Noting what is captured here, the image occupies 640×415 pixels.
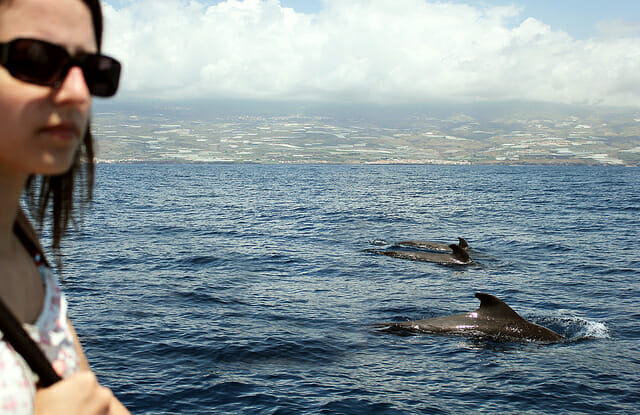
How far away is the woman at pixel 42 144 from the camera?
1.13 m

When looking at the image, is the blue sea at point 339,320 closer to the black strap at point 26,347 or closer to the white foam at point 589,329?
the white foam at point 589,329

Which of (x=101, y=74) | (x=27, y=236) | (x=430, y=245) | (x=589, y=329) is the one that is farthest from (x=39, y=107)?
(x=430, y=245)

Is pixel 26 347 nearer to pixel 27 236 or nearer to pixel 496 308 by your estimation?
pixel 27 236

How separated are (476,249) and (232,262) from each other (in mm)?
12650

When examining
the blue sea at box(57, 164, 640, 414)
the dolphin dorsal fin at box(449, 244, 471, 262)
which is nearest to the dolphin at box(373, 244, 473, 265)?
the dolphin dorsal fin at box(449, 244, 471, 262)

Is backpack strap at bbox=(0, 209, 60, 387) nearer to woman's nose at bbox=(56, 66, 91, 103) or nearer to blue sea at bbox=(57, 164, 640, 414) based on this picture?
woman's nose at bbox=(56, 66, 91, 103)

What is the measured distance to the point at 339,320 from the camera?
1540 cm

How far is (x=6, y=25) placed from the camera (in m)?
1.17

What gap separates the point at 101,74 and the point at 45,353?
668 millimetres

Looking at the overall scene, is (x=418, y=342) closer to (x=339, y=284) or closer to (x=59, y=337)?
(x=339, y=284)

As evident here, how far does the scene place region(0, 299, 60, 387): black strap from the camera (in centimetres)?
113

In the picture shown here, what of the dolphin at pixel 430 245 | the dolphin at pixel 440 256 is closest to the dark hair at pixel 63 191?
the dolphin at pixel 440 256

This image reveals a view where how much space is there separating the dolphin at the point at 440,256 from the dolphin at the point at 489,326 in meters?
10.2

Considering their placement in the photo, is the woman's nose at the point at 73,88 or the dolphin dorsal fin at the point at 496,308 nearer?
the woman's nose at the point at 73,88
